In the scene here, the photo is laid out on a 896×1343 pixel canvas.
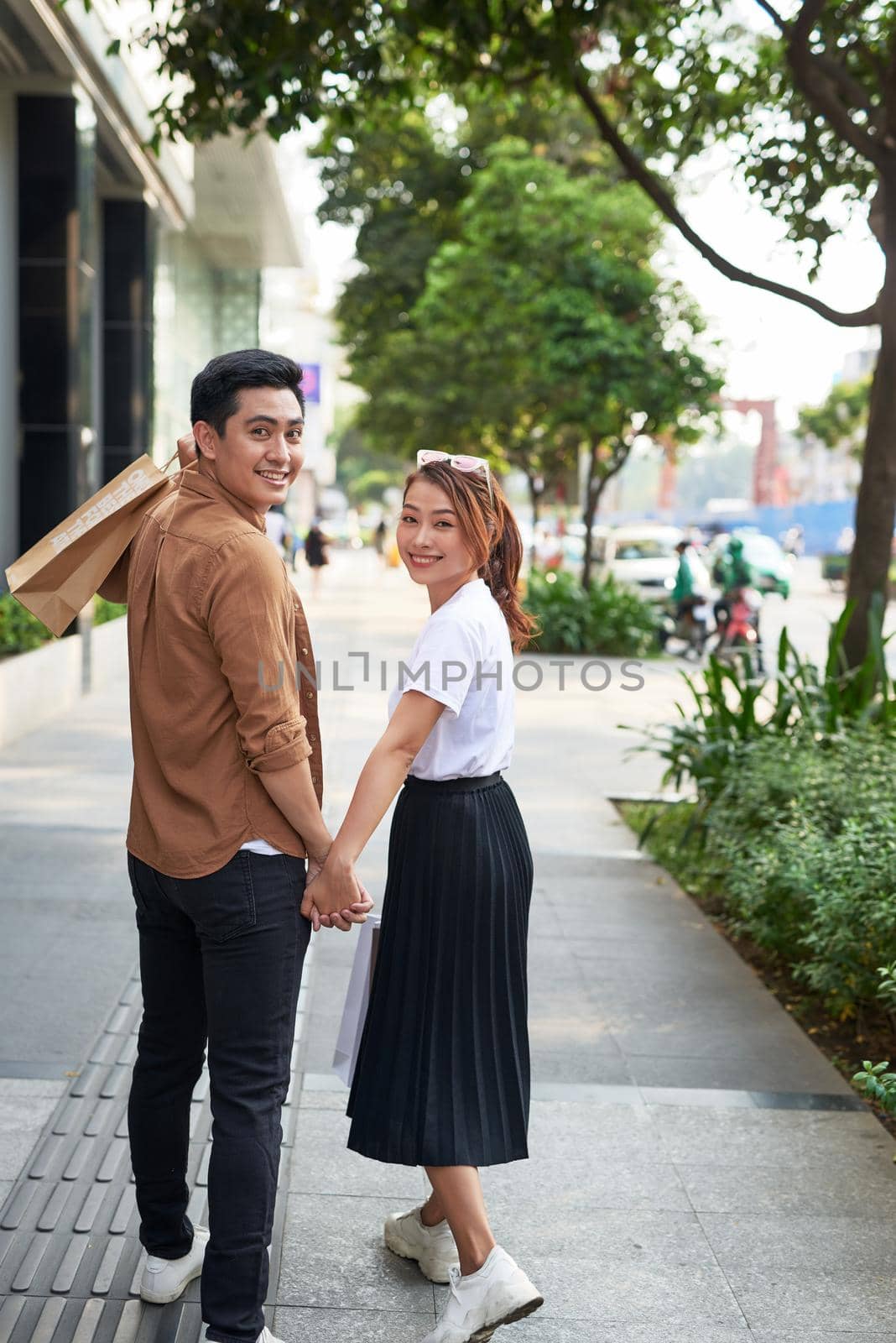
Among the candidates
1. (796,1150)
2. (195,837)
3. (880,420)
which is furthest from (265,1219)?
(880,420)

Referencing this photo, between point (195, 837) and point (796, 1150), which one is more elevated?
point (195, 837)

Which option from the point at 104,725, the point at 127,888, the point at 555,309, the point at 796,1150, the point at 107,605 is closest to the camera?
the point at 796,1150

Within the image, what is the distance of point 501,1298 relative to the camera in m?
2.69

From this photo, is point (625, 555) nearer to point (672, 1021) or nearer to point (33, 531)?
point (33, 531)

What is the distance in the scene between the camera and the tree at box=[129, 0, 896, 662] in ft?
23.2

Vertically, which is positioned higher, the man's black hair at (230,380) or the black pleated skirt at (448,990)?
the man's black hair at (230,380)

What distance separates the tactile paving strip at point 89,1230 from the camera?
282 centimetres

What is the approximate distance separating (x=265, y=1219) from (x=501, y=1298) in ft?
1.58

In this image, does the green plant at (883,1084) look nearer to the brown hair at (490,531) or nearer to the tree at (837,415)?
the brown hair at (490,531)

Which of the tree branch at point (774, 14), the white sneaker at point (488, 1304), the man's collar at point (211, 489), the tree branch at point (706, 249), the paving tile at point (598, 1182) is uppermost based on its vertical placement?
the tree branch at point (774, 14)

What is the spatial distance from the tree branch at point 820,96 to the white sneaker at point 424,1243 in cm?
571

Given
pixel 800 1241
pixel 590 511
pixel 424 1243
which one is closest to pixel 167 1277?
pixel 424 1243

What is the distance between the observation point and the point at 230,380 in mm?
2498

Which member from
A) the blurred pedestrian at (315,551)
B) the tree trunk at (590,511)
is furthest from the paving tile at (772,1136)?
the blurred pedestrian at (315,551)
